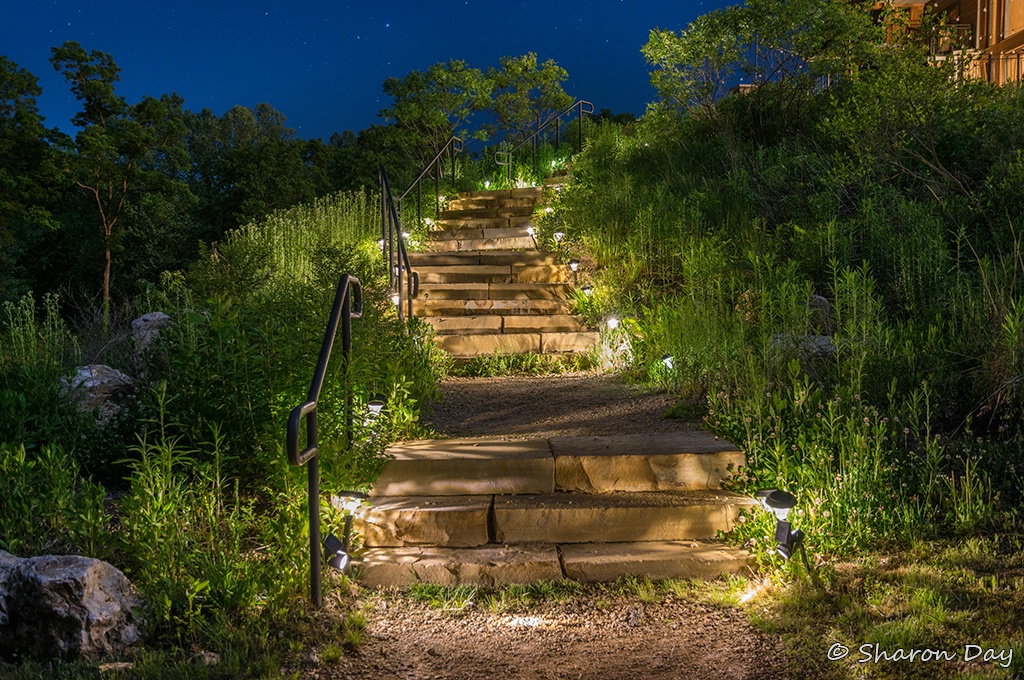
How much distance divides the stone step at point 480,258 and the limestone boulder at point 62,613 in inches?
266

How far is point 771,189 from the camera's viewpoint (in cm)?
834

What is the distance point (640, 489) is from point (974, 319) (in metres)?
2.36

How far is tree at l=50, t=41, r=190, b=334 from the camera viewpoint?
18391 millimetres

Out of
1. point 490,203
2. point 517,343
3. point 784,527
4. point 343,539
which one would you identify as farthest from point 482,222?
point 784,527

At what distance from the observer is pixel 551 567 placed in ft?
10.7

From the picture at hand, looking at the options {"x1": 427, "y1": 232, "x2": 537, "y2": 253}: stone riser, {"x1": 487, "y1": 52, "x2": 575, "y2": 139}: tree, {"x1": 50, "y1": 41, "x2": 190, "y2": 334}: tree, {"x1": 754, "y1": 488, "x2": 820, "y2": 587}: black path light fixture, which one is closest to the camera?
{"x1": 754, "y1": 488, "x2": 820, "y2": 587}: black path light fixture

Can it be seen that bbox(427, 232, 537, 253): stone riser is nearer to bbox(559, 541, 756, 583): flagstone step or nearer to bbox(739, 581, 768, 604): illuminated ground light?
bbox(559, 541, 756, 583): flagstone step

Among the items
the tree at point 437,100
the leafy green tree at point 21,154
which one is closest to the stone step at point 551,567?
the tree at point 437,100

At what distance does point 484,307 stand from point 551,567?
5223 mm

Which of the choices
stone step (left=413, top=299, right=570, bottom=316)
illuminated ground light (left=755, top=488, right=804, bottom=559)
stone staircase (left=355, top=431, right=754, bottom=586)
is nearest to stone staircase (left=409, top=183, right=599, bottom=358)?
stone step (left=413, top=299, right=570, bottom=316)

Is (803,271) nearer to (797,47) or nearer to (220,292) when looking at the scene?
(797,47)

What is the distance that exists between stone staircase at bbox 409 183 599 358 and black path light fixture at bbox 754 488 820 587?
4.31 m

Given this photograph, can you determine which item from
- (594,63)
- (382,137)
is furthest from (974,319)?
(594,63)

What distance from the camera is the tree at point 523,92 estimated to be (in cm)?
1803
